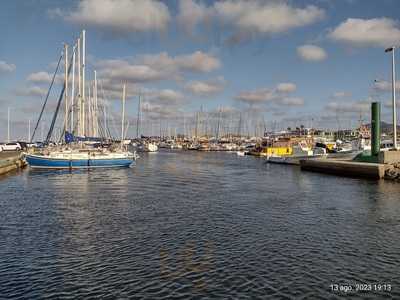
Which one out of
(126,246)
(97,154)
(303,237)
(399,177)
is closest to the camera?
(126,246)

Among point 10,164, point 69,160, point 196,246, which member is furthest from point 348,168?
point 10,164

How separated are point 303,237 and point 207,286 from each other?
320 inches

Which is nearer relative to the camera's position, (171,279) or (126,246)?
(171,279)

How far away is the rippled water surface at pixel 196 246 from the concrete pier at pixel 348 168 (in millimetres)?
14434

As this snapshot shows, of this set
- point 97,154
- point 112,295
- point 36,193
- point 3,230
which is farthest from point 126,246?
point 97,154

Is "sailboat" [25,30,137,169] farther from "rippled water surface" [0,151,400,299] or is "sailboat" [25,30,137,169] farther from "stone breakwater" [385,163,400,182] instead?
"stone breakwater" [385,163,400,182]

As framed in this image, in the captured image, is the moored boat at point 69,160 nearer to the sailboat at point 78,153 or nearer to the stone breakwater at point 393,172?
the sailboat at point 78,153

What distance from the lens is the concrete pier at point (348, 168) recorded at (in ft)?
153

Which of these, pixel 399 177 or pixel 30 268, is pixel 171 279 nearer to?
pixel 30 268

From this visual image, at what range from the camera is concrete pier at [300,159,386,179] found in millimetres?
46544

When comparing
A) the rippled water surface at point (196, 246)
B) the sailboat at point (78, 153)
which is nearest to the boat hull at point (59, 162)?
the sailboat at point (78, 153)

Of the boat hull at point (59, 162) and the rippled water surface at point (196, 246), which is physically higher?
the boat hull at point (59, 162)

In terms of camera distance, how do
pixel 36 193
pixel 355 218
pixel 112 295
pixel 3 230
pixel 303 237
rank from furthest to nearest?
pixel 36 193 < pixel 355 218 < pixel 3 230 < pixel 303 237 < pixel 112 295

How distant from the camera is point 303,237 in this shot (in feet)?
63.3
